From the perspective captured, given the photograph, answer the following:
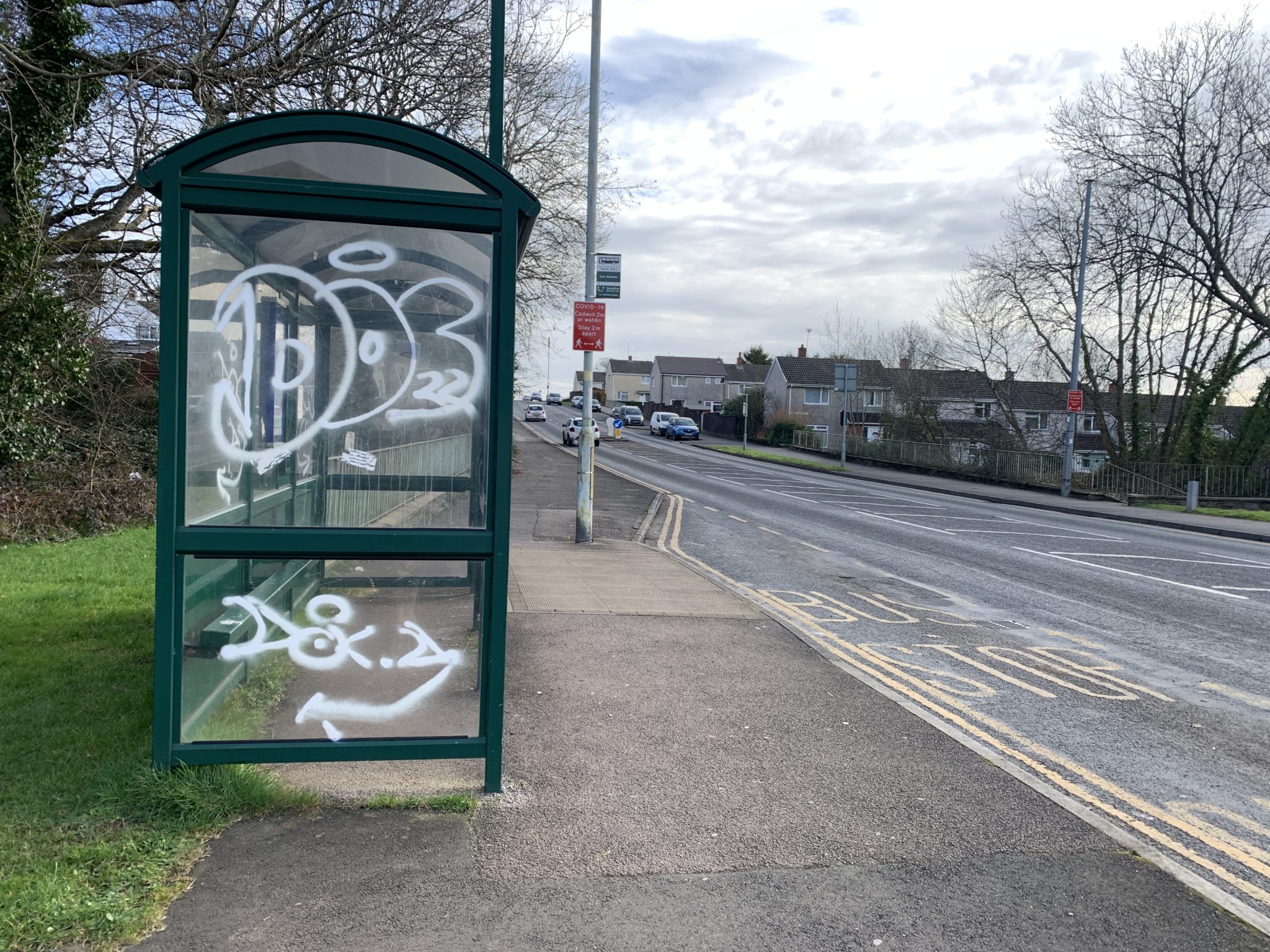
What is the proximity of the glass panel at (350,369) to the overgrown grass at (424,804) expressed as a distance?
1208 millimetres

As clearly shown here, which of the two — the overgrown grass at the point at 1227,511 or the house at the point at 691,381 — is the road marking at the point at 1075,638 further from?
the house at the point at 691,381

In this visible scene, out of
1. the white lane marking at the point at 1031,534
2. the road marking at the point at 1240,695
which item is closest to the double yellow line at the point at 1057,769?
the road marking at the point at 1240,695

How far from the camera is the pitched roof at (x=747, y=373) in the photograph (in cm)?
10925

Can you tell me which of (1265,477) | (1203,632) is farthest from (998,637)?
(1265,477)

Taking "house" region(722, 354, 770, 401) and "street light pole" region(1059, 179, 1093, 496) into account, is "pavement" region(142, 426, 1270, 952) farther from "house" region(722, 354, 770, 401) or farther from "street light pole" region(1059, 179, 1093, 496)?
"house" region(722, 354, 770, 401)

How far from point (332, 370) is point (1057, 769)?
4250mm

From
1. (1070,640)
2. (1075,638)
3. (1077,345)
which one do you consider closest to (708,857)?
(1070,640)

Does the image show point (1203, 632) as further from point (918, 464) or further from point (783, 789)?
point (918, 464)

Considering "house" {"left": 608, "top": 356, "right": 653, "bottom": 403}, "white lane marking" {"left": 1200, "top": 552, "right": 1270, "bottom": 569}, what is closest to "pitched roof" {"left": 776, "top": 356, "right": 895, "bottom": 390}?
"house" {"left": 608, "top": 356, "right": 653, "bottom": 403}

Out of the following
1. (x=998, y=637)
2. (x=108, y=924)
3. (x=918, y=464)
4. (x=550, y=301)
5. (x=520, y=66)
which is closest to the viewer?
(x=108, y=924)

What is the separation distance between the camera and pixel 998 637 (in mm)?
8922

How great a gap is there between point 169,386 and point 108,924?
6.86 feet

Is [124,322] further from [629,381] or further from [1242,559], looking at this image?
[629,381]

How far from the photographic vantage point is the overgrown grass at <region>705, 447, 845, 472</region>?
4075 centimetres
